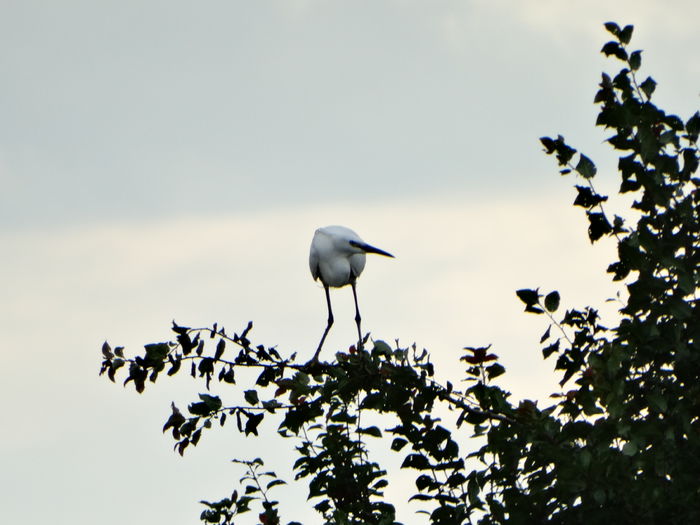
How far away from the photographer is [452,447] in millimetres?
4805

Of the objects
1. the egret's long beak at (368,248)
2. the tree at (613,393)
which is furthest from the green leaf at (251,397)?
the egret's long beak at (368,248)

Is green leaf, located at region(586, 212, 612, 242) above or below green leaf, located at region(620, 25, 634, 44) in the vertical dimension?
below

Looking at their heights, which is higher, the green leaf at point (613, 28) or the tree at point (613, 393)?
the green leaf at point (613, 28)

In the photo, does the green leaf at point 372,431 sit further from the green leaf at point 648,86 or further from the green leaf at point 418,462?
the green leaf at point 648,86

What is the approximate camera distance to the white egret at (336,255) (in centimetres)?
1294

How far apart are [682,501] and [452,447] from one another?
1.26 metres

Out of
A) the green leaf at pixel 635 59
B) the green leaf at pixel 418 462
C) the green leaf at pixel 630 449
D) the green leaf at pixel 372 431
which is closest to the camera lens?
the green leaf at pixel 630 449

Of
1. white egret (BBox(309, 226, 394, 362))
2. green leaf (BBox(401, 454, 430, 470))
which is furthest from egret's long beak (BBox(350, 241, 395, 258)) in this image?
green leaf (BBox(401, 454, 430, 470))

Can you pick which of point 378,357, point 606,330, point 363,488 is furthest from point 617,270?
point 363,488

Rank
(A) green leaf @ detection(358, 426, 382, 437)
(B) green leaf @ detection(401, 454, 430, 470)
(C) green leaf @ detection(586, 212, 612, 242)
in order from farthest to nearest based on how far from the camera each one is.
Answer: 1. (A) green leaf @ detection(358, 426, 382, 437)
2. (B) green leaf @ detection(401, 454, 430, 470)
3. (C) green leaf @ detection(586, 212, 612, 242)

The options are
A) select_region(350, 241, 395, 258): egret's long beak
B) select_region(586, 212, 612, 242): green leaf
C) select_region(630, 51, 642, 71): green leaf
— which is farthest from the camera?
select_region(350, 241, 395, 258): egret's long beak

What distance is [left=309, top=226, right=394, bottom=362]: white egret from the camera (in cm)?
1294

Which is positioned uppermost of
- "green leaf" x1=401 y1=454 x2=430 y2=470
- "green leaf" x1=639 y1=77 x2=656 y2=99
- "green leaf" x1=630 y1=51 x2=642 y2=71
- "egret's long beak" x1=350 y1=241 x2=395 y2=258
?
"egret's long beak" x1=350 y1=241 x2=395 y2=258

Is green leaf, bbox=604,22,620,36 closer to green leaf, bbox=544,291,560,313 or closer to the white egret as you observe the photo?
green leaf, bbox=544,291,560,313
